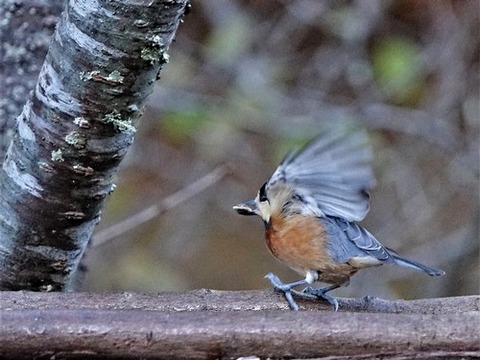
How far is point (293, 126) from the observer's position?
3.30 metres

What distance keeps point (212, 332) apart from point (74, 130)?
0.36 metres

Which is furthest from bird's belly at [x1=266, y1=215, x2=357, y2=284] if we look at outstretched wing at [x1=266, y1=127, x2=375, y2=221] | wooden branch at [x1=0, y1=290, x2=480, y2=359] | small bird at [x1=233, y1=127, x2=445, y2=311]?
wooden branch at [x1=0, y1=290, x2=480, y2=359]

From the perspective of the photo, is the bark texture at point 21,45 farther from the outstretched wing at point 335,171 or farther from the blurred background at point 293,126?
the blurred background at point 293,126

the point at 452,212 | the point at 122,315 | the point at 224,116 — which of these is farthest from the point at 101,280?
the point at 122,315

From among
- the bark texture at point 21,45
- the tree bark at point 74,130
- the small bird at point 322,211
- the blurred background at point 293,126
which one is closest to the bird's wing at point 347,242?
the small bird at point 322,211

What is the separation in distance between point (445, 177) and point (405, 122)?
458mm

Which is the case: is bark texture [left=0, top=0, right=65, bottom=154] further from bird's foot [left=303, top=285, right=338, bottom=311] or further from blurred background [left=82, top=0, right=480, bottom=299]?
blurred background [left=82, top=0, right=480, bottom=299]

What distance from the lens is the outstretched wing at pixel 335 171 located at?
133 cm

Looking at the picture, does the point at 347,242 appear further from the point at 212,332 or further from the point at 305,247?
the point at 212,332

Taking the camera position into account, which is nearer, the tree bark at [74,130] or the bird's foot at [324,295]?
the tree bark at [74,130]

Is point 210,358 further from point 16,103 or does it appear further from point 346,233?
point 16,103

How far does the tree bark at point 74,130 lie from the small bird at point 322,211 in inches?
12.3

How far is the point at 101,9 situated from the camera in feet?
3.68

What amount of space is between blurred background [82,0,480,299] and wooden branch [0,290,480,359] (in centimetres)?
180
